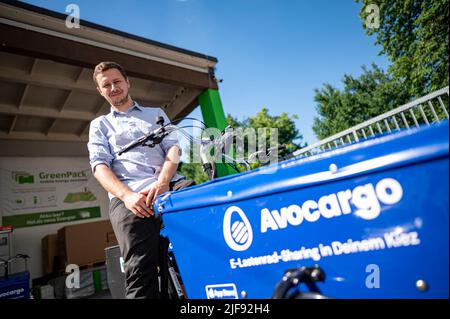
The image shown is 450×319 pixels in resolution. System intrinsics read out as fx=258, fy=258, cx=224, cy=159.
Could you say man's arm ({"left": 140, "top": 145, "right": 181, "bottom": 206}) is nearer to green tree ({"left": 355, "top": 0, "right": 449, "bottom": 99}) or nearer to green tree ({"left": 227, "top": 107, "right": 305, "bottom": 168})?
green tree ({"left": 355, "top": 0, "right": 449, "bottom": 99})

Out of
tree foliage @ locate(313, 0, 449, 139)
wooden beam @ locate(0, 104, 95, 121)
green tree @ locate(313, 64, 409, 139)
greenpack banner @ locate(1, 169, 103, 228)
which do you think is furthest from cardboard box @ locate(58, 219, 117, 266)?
green tree @ locate(313, 64, 409, 139)

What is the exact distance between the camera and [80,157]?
6758 millimetres

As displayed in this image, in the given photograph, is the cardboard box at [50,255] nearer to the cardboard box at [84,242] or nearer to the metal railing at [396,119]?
the cardboard box at [84,242]

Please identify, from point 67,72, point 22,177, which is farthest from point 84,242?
point 67,72

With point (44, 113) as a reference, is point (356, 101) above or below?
above

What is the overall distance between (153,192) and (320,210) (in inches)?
36.2

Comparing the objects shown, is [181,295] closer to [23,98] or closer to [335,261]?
[335,261]

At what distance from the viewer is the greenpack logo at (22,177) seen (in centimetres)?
581

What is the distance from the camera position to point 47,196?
612cm

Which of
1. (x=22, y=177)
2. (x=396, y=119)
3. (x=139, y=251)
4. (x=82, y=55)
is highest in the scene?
(x=82, y=55)

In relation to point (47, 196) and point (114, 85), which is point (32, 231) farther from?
point (114, 85)

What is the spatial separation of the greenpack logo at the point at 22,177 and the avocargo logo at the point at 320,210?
21.8ft

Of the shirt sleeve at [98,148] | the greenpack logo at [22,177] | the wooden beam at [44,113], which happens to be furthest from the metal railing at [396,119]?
the greenpack logo at [22,177]
